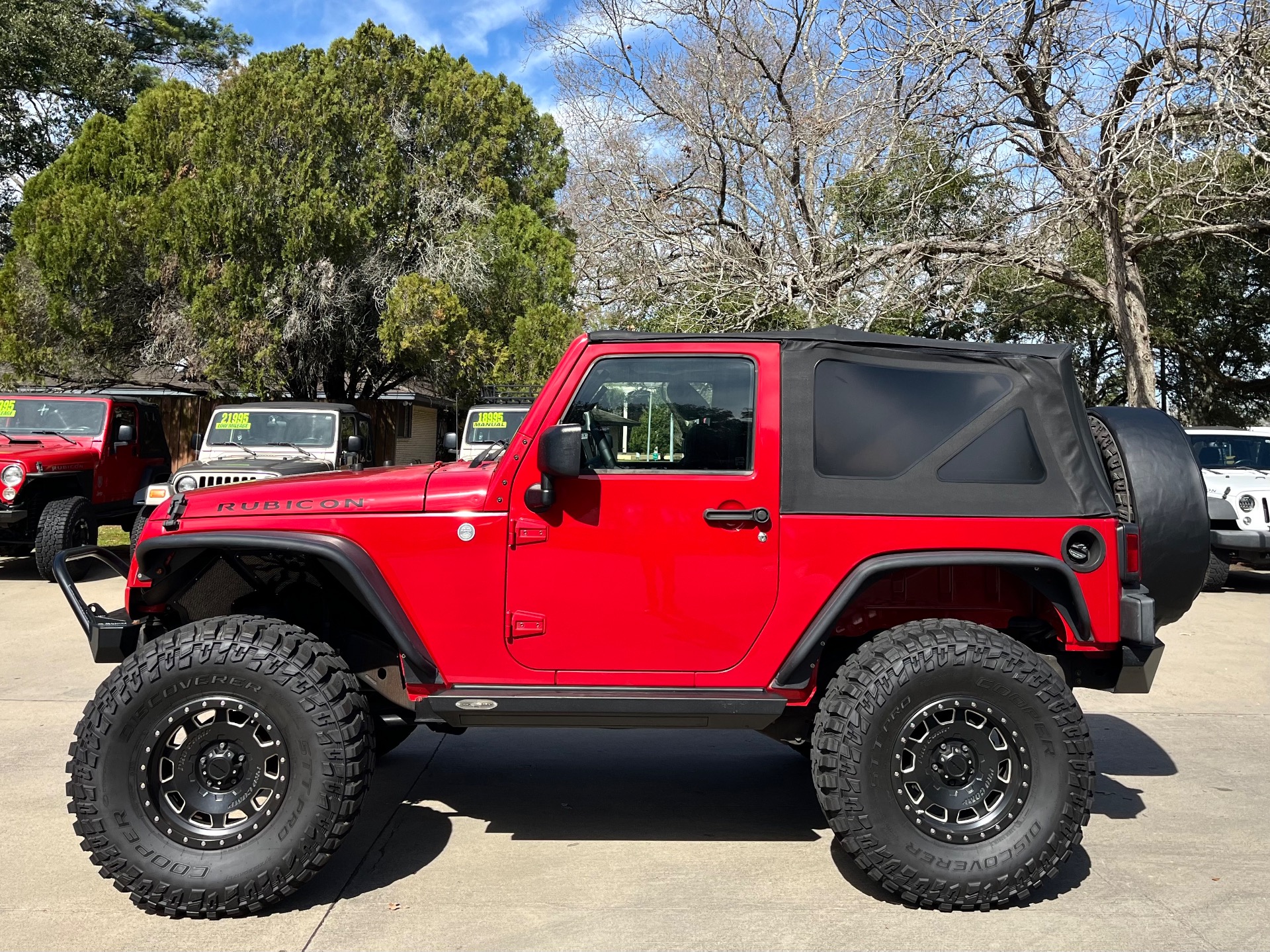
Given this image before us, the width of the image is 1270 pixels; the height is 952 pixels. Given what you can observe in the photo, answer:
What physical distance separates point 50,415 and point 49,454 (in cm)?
153

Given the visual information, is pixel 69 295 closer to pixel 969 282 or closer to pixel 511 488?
pixel 969 282

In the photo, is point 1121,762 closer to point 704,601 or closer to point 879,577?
point 879,577

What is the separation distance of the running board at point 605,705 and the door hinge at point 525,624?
198mm

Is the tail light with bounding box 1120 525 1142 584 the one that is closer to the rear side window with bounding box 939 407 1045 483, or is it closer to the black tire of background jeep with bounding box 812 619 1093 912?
the rear side window with bounding box 939 407 1045 483

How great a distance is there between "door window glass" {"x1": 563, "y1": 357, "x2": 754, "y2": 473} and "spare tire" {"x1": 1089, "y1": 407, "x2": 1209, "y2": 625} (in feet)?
4.75

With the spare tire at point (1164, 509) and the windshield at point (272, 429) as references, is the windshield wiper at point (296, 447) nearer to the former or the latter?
the windshield at point (272, 429)

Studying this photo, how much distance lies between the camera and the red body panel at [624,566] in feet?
12.4

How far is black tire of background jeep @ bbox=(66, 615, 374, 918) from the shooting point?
3.54 m

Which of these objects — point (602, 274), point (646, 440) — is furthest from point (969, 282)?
point (646, 440)

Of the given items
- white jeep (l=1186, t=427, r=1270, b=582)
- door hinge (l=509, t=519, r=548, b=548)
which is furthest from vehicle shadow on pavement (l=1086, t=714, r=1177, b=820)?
white jeep (l=1186, t=427, r=1270, b=582)

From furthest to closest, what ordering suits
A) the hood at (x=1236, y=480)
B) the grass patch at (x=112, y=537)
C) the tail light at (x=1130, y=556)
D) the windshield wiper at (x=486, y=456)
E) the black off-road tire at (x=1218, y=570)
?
the grass patch at (x=112, y=537)
the hood at (x=1236, y=480)
the black off-road tire at (x=1218, y=570)
the windshield wiper at (x=486, y=456)
the tail light at (x=1130, y=556)

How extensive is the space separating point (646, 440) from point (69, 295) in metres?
17.4

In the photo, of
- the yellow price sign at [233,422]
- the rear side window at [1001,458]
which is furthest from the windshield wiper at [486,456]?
the yellow price sign at [233,422]

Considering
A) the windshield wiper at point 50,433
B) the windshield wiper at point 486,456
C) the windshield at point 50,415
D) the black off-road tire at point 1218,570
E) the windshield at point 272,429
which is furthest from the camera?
the windshield at point 50,415
